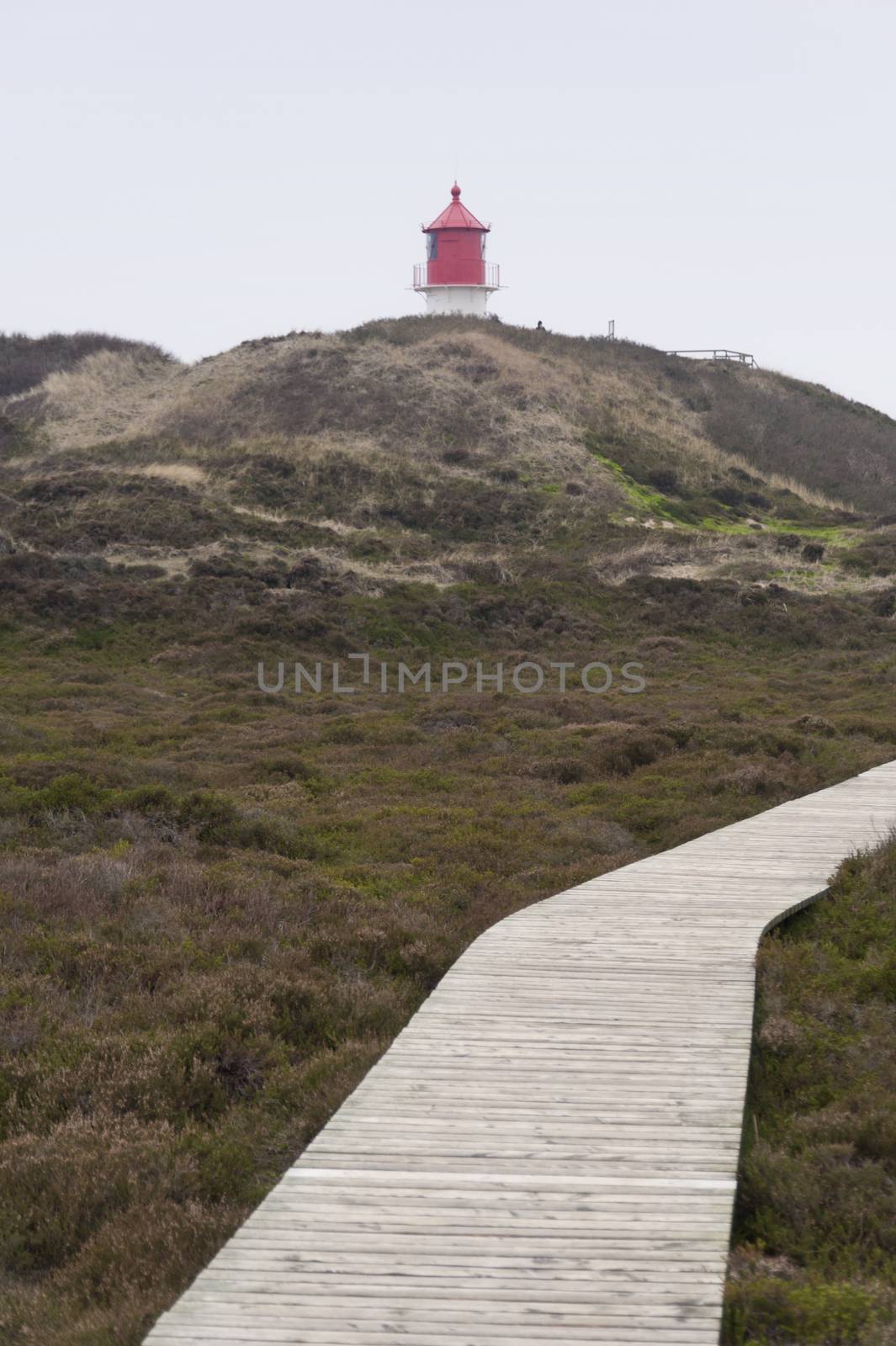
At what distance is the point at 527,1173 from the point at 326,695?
2142 cm

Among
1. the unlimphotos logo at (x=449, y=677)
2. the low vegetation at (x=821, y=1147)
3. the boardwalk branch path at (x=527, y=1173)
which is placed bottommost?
the low vegetation at (x=821, y=1147)

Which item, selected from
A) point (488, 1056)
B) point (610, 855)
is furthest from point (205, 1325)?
point (610, 855)

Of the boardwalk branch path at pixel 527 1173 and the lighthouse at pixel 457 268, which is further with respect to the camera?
the lighthouse at pixel 457 268

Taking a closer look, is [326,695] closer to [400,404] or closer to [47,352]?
[400,404]

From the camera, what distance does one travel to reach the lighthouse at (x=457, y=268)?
69562 millimetres

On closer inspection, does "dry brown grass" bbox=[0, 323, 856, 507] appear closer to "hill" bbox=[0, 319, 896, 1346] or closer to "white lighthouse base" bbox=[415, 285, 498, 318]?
"hill" bbox=[0, 319, 896, 1346]

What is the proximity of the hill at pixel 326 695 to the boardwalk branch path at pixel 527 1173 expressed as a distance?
46cm

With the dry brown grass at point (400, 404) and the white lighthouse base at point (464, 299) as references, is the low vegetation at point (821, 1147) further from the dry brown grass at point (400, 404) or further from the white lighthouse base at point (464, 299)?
the white lighthouse base at point (464, 299)

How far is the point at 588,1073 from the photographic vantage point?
20.9 ft

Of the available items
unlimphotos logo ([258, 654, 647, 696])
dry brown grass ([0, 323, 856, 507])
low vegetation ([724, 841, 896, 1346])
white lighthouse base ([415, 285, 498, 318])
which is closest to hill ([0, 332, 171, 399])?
dry brown grass ([0, 323, 856, 507])

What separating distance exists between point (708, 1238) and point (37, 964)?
561 centimetres

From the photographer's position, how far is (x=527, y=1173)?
17.4ft

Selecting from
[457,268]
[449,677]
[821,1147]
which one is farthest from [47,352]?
[821,1147]

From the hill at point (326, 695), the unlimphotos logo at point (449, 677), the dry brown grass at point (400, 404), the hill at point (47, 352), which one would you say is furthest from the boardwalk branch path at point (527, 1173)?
the hill at point (47, 352)
